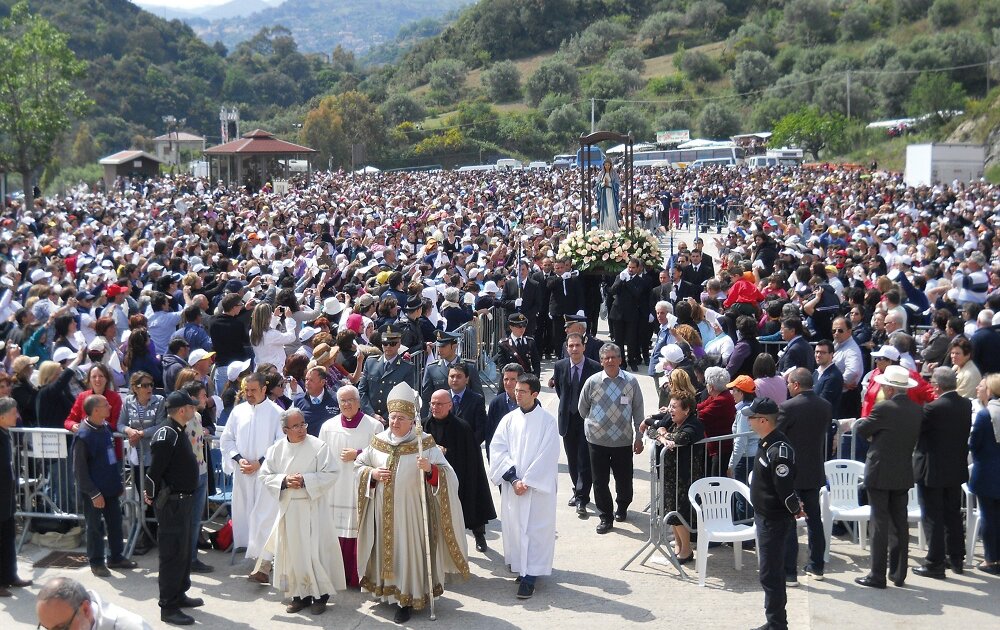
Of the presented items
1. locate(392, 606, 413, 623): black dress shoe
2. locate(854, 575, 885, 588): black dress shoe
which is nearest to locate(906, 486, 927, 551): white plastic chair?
locate(854, 575, 885, 588): black dress shoe

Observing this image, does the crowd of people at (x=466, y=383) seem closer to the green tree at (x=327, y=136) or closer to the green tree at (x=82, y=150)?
the green tree at (x=327, y=136)

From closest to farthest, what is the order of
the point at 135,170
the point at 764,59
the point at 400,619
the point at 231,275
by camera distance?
the point at 400,619 < the point at 231,275 < the point at 135,170 < the point at 764,59

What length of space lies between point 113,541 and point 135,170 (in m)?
43.7

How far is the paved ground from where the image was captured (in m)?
7.01

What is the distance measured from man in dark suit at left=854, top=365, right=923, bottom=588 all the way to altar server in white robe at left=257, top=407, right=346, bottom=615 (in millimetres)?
3616

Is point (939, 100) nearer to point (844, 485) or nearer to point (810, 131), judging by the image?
point (810, 131)

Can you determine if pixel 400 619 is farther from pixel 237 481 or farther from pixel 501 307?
pixel 501 307

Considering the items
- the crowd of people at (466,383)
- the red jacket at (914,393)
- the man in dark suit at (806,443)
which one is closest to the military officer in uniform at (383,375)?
the crowd of people at (466,383)

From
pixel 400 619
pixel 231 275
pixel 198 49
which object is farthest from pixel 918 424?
pixel 198 49

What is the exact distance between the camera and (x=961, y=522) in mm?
7754

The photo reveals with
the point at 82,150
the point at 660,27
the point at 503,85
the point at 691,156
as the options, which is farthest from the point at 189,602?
the point at 660,27

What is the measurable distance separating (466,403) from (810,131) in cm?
6162

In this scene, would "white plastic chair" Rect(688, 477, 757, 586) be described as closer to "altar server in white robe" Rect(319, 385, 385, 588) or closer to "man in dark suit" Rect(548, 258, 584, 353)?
"altar server in white robe" Rect(319, 385, 385, 588)

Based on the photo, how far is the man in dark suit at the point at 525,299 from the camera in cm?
1471
